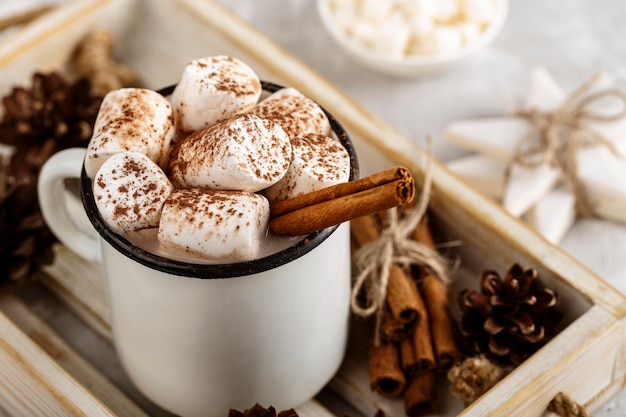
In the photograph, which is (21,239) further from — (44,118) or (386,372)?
(386,372)

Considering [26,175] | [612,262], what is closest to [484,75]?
[612,262]

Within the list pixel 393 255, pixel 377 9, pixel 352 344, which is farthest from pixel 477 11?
pixel 352 344

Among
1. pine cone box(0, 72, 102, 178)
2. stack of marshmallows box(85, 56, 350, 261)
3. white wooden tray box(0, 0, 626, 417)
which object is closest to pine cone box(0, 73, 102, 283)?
pine cone box(0, 72, 102, 178)

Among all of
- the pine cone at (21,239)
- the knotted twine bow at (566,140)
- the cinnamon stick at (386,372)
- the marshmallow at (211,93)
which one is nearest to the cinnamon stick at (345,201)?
the marshmallow at (211,93)

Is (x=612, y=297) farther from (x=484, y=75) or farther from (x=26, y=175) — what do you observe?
(x=26, y=175)

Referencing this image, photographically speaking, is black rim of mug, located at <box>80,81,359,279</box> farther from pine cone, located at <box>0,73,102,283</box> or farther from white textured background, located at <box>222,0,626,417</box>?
white textured background, located at <box>222,0,626,417</box>
